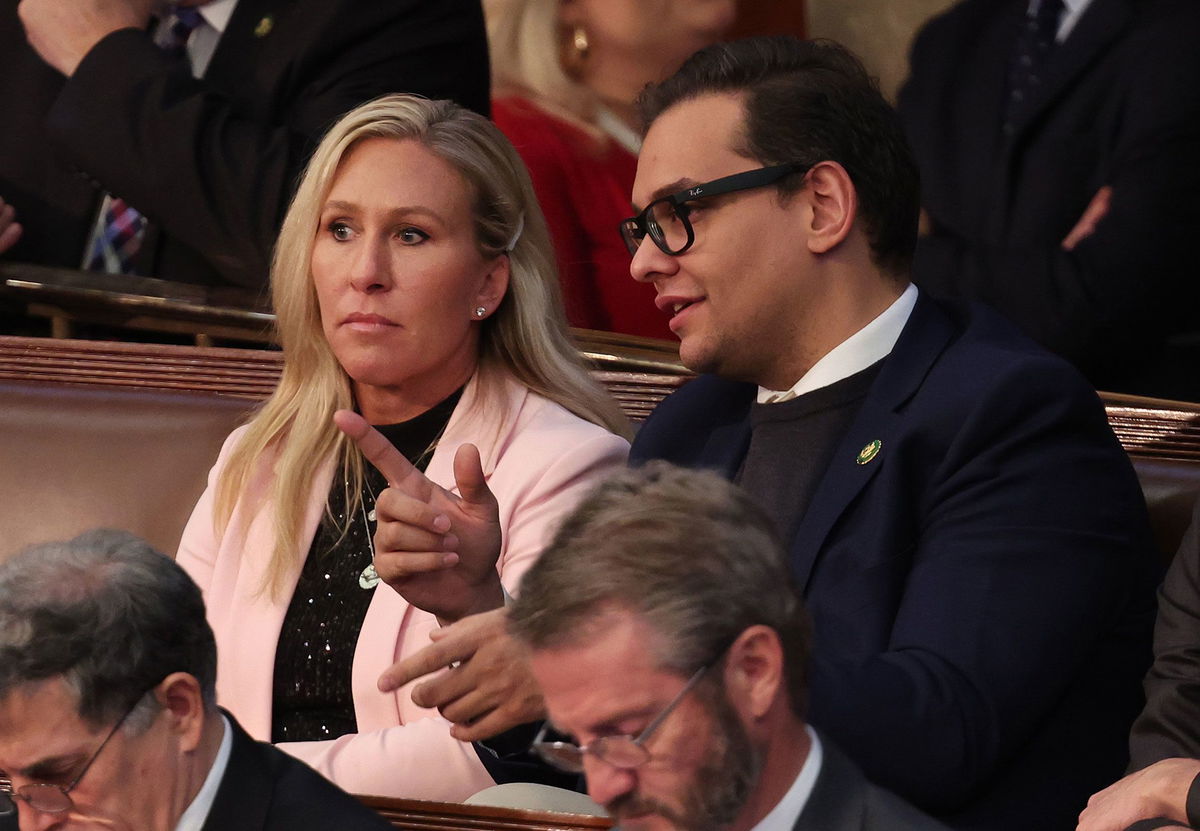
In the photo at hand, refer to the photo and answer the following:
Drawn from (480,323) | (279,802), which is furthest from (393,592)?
(279,802)

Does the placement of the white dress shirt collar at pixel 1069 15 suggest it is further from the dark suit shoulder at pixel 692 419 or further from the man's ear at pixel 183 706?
the man's ear at pixel 183 706

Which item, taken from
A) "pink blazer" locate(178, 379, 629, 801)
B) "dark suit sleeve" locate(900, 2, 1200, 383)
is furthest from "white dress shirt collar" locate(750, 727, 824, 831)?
"dark suit sleeve" locate(900, 2, 1200, 383)

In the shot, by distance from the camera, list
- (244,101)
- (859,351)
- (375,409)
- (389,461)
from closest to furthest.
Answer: (389,461) → (859,351) → (375,409) → (244,101)

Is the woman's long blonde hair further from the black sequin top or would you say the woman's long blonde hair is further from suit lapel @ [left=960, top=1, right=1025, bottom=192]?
suit lapel @ [left=960, top=1, right=1025, bottom=192]

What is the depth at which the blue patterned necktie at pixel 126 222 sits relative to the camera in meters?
3.37

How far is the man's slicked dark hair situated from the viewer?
213 centimetres

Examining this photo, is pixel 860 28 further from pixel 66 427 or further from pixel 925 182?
pixel 66 427

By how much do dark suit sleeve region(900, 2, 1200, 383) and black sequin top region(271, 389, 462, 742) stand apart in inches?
42.3

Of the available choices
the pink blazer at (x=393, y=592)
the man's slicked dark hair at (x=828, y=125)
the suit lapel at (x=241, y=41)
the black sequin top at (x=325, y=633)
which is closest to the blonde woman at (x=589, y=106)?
the suit lapel at (x=241, y=41)

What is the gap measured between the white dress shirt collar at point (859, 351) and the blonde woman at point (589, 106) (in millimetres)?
1113

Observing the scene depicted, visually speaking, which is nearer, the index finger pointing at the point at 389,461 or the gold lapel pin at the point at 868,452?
the index finger pointing at the point at 389,461

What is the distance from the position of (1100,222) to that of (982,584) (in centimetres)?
132

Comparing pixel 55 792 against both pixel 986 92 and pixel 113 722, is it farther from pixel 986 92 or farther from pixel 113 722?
pixel 986 92

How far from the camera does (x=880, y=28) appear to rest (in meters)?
3.17
